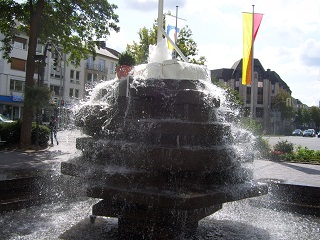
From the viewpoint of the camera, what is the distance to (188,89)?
4734 mm

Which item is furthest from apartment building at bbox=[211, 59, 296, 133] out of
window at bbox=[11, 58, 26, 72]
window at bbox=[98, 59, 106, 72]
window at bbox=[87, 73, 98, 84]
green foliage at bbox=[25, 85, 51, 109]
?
green foliage at bbox=[25, 85, 51, 109]

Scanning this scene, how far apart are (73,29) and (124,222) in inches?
638

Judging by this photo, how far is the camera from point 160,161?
4.16 metres

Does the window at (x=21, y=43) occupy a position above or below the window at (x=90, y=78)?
above

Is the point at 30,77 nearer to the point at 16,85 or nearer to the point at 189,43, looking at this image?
the point at 189,43

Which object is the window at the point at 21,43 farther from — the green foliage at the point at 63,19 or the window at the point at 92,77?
the green foliage at the point at 63,19

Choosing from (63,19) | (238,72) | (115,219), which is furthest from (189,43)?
(238,72)

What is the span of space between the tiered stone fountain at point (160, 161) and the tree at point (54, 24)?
12.5 m

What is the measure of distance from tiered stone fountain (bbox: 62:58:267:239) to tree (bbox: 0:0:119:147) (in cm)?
1248

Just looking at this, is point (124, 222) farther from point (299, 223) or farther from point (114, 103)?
point (299, 223)

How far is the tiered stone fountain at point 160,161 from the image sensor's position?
161 inches

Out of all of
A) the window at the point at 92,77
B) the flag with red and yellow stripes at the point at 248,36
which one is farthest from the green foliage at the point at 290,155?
the window at the point at 92,77

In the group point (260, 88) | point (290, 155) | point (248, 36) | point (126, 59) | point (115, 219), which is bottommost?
point (115, 219)

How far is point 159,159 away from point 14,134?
14.5m
